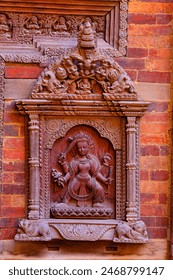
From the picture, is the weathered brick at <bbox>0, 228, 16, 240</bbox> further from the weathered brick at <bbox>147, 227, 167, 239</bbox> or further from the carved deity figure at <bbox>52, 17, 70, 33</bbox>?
the carved deity figure at <bbox>52, 17, 70, 33</bbox>

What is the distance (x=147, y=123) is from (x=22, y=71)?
136 centimetres

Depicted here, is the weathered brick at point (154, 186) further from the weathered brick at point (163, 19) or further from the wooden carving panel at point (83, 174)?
the weathered brick at point (163, 19)

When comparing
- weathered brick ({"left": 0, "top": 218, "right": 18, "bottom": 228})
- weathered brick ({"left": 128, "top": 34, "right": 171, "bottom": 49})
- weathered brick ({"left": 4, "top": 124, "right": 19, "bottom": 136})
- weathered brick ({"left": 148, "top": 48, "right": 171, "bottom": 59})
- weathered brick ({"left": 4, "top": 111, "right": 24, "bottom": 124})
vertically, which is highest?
weathered brick ({"left": 128, "top": 34, "right": 171, "bottom": 49})

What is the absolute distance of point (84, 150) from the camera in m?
5.84

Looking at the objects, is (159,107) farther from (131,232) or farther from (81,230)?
(81,230)

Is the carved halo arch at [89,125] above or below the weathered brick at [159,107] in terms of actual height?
below

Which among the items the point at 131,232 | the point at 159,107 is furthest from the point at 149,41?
the point at 131,232

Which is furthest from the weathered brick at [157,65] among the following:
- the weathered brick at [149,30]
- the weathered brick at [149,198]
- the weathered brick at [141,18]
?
the weathered brick at [149,198]

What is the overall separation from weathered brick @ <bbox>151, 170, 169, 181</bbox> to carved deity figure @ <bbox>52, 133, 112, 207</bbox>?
445 millimetres

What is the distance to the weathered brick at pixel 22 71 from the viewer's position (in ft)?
19.3

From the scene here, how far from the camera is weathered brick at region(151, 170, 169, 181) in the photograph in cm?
595

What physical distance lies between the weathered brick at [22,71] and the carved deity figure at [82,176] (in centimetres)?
75

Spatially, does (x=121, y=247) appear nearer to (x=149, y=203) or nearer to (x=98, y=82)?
(x=149, y=203)

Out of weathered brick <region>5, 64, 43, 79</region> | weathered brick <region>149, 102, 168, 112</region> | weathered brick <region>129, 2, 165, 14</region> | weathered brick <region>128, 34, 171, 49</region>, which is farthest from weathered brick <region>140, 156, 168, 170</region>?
weathered brick <region>129, 2, 165, 14</region>
